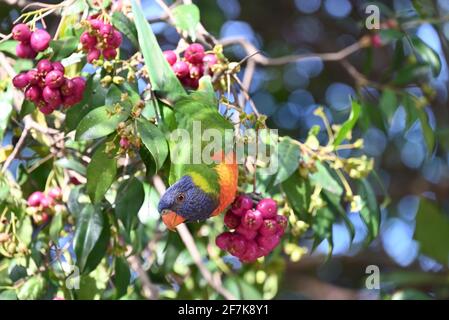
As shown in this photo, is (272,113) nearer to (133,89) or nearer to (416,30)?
(416,30)

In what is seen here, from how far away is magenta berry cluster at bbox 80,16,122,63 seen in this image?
1.56 metres

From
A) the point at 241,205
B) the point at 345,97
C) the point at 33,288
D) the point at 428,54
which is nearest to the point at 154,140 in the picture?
the point at 241,205

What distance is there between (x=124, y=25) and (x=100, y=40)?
7cm

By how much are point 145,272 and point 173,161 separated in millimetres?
728

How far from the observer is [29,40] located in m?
1.65

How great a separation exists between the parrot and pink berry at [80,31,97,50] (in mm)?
236

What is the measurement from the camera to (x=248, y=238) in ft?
5.12

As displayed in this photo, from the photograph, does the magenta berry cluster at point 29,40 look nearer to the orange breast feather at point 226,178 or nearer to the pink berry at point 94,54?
the pink berry at point 94,54

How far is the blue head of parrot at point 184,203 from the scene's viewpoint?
1.38 meters

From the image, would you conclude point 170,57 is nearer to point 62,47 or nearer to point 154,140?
point 62,47

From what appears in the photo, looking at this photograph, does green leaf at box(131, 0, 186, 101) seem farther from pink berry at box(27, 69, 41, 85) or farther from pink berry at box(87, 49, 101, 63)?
pink berry at box(27, 69, 41, 85)

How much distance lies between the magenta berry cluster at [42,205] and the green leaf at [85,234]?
11 cm

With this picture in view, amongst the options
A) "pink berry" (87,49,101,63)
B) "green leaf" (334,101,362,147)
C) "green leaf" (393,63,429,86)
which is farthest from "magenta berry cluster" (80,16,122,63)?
"green leaf" (393,63,429,86)
